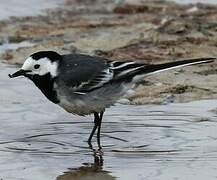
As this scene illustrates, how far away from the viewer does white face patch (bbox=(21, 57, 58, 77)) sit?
21.4 feet

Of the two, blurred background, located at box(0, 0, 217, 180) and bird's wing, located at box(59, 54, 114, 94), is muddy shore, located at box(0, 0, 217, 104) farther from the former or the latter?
bird's wing, located at box(59, 54, 114, 94)

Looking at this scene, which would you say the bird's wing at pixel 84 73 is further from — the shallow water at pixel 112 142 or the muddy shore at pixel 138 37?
the muddy shore at pixel 138 37

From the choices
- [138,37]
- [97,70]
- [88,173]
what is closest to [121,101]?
[97,70]

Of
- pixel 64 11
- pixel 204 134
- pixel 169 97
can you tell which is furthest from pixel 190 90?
pixel 64 11

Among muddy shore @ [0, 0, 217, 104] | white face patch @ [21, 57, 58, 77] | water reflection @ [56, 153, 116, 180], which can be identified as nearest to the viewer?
water reflection @ [56, 153, 116, 180]

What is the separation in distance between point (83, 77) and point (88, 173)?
1.05 metres

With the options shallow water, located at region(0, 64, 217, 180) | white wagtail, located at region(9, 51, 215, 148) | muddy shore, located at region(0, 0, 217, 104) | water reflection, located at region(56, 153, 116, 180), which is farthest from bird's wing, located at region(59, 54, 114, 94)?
muddy shore, located at region(0, 0, 217, 104)

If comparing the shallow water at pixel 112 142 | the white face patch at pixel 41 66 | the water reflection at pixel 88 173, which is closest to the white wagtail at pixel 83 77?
the white face patch at pixel 41 66

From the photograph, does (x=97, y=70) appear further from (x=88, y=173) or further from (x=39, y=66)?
(x=88, y=173)

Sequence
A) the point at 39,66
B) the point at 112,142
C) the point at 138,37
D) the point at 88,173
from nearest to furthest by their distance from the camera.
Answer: the point at 88,173, the point at 39,66, the point at 112,142, the point at 138,37

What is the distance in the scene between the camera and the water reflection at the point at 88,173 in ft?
18.9

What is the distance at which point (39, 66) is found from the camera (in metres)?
6.56

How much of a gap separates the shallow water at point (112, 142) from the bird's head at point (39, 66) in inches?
20.0

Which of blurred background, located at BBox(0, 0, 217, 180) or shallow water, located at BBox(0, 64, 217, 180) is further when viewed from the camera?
blurred background, located at BBox(0, 0, 217, 180)
